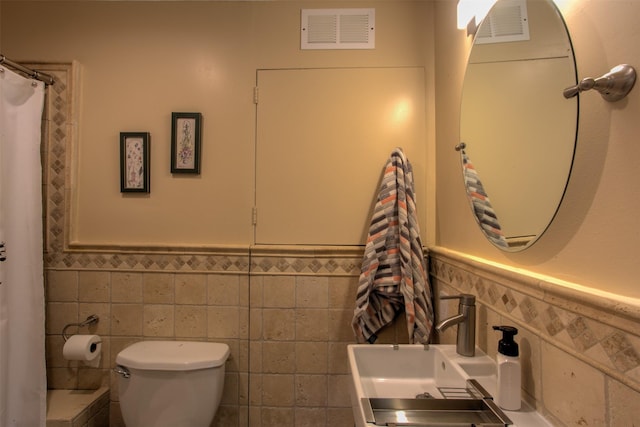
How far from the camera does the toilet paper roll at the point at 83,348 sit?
139 cm

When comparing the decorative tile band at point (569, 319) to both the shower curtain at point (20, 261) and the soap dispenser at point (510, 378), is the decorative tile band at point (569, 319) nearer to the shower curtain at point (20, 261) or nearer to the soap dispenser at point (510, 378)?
the soap dispenser at point (510, 378)

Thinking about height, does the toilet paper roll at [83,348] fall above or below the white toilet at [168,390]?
above

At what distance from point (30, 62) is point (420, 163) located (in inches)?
80.3

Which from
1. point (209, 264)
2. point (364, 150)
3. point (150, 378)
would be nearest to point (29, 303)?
point (150, 378)

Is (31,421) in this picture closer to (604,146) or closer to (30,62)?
(30,62)

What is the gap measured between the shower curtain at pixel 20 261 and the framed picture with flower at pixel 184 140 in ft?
1.94

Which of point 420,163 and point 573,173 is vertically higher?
point 420,163

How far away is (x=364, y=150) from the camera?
1488 mm

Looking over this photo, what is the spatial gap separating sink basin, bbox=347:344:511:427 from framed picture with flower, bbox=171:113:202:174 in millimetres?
1159

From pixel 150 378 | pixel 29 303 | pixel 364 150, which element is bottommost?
pixel 150 378

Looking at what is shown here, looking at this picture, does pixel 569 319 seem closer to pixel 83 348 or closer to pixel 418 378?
pixel 418 378

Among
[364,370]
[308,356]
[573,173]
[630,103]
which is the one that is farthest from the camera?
[308,356]

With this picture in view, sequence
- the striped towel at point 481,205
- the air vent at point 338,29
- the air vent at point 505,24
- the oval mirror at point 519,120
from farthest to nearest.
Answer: the air vent at point 338,29, the striped towel at point 481,205, the air vent at point 505,24, the oval mirror at point 519,120

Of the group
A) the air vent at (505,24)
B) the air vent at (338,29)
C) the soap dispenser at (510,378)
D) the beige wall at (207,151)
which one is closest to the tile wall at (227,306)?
the beige wall at (207,151)
